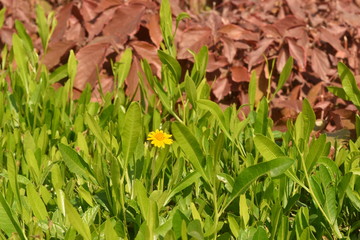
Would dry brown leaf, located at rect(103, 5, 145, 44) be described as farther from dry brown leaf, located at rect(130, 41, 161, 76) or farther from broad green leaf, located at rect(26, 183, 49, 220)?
broad green leaf, located at rect(26, 183, 49, 220)

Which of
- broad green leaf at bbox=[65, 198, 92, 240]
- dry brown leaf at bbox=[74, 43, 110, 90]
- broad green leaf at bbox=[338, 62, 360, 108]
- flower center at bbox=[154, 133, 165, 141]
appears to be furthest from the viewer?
dry brown leaf at bbox=[74, 43, 110, 90]

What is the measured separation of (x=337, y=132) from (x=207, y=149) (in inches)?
31.1

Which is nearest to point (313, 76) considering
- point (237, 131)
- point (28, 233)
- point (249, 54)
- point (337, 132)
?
point (249, 54)

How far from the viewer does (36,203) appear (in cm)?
184

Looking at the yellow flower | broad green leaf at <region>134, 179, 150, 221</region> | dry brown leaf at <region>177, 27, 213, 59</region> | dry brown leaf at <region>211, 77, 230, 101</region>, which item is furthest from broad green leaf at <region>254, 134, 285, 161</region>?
dry brown leaf at <region>177, 27, 213, 59</region>

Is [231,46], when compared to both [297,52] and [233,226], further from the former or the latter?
[233,226]

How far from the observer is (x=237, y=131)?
2107 mm

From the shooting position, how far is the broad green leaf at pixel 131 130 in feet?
6.19

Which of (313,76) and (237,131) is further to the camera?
(313,76)

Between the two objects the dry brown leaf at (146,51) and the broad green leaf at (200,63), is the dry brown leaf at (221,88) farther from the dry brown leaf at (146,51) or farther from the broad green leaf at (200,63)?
the broad green leaf at (200,63)

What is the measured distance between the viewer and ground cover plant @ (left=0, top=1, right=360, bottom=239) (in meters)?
1.77

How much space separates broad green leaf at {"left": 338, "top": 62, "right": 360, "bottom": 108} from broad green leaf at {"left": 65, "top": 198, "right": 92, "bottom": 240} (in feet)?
3.68

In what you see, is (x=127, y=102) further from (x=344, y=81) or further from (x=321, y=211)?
(x=321, y=211)

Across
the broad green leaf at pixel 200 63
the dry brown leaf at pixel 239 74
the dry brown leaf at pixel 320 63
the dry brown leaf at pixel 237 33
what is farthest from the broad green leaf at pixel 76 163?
the dry brown leaf at pixel 320 63
